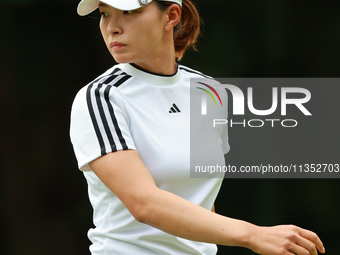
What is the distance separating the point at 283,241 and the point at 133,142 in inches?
20.4

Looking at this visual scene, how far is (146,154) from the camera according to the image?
1.47m

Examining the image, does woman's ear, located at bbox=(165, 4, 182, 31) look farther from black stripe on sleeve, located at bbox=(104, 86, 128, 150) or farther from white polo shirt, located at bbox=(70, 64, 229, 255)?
black stripe on sleeve, located at bbox=(104, 86, 128, 150)

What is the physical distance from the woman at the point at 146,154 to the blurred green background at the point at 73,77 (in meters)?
1.59

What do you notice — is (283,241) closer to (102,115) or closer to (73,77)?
(102,115)

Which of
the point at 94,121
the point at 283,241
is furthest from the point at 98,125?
the point at 283,241

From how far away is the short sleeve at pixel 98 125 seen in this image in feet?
4.44

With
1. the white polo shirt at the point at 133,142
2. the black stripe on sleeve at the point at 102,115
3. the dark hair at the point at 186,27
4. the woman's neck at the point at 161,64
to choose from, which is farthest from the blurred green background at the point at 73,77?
the black stripe on sleeve at the point at 102,115

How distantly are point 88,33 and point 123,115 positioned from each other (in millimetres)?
1899

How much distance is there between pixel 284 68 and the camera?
3291 millimetres

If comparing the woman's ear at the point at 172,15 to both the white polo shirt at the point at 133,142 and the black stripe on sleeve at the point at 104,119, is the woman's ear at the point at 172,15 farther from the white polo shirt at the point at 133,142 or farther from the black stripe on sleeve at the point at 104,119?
the black stripe on sleeve at the point at 104,119

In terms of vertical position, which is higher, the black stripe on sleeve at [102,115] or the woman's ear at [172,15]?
the woman's ear at [172,15]

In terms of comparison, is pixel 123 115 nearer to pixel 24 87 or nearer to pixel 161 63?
pixel 161 63

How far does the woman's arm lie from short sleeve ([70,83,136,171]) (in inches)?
3.0

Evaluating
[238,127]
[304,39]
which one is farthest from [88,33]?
[304,39]
